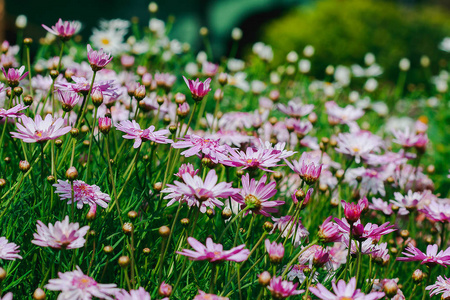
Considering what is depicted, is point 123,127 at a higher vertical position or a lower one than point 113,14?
higher

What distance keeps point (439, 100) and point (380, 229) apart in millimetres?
3196

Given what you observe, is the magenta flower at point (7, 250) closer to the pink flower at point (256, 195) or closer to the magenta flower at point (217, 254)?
the magenta flower at point (217, 254)

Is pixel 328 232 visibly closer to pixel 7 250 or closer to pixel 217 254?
pixel 217 254

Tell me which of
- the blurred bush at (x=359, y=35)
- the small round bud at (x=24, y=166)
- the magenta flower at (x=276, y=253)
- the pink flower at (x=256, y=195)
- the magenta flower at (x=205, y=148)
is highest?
the small round bud at (x=24, y=166)

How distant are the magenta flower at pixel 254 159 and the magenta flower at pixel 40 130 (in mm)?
443

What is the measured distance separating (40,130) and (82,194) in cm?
21

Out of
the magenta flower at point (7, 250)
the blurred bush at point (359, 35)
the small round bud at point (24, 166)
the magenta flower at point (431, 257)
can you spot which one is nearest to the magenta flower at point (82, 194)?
the small round bud at point (24, 166)

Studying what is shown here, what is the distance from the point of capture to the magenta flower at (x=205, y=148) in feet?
4.50

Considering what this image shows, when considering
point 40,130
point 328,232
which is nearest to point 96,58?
point 40,130

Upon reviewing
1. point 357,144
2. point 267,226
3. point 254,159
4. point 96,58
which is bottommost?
point 357,144

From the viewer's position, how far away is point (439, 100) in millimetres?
4117

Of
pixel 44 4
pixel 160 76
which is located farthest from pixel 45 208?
pixel 44 4

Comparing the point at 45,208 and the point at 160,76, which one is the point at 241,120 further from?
the point at 45,208

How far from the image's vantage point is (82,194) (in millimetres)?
1388
